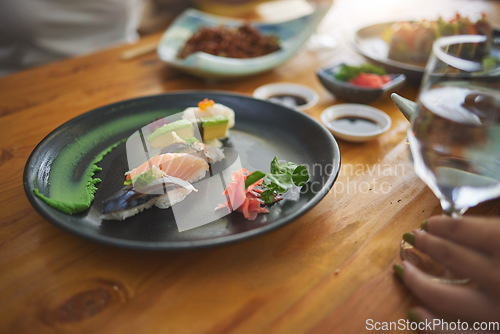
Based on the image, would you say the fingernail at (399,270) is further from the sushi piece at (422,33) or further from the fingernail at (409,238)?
the sushi piece at (422,33)

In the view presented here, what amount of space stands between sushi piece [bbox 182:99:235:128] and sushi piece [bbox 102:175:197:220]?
31 cm

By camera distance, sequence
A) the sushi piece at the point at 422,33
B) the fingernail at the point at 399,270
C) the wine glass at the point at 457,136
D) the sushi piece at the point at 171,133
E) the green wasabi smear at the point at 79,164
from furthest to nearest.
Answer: the sushi piece at the point at 422,33, the sushi piece at the point at 171,133, the green wasabi smear at the point at 79,164, the fingernail at the point at 399,270, the wine glass at the point at 457,136

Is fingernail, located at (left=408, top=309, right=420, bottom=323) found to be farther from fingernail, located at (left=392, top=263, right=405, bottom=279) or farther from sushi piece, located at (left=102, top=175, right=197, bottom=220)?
sushi piece, located at (left=102, top=175, right=197, bottom=220)

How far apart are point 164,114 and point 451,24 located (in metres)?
1.29

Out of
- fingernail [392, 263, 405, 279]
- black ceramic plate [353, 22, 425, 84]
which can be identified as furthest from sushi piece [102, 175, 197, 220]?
black ceramic plate [353, 22, 425, 84]

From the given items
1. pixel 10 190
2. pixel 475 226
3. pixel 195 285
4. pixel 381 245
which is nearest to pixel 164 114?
pixel 10 190

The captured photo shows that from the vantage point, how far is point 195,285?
2.28 ft

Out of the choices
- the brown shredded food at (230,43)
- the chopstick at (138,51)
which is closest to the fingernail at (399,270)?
the brown shredded food at (230,43)

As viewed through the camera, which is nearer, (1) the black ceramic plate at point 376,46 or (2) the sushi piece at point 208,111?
(2) the sushi piece at point 208,111

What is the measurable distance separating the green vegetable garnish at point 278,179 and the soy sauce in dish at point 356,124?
371 mm

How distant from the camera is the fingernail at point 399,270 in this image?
0.69 metres

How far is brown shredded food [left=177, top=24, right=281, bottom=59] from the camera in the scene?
159 cm

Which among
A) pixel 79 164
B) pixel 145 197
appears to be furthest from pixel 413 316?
pixel 79 164

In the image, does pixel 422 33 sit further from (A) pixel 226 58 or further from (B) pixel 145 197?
(B) pixel 145 197
